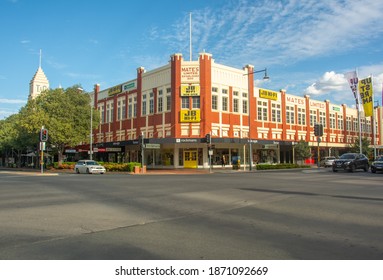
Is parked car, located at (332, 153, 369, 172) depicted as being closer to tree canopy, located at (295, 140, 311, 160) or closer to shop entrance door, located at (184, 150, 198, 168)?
tree canopy, located at (295, 140, 311, 160)

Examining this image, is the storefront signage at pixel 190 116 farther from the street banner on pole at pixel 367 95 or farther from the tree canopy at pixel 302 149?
the street banner on pole at pixel 367 95

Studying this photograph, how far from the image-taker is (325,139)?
198 ft

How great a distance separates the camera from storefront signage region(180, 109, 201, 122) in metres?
42.3

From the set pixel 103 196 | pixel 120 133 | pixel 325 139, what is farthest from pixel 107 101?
pixel 103 196

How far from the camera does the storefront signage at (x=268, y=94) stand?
163 feet

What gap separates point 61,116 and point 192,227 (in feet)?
131

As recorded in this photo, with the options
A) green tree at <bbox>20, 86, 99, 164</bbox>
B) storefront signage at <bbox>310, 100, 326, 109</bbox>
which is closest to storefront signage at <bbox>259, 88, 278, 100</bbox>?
storefront signage at <bbox>310, 100, 326, 109</bbox>

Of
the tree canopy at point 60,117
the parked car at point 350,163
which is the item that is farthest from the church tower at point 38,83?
the parked car at point 350,163

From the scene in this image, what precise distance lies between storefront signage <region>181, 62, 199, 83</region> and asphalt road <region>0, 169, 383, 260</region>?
32.0m

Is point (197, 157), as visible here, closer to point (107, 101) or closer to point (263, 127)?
point (263, 127)

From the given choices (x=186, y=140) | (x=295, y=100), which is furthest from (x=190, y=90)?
(x=295, y=100)

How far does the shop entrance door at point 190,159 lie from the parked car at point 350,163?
693 inches
